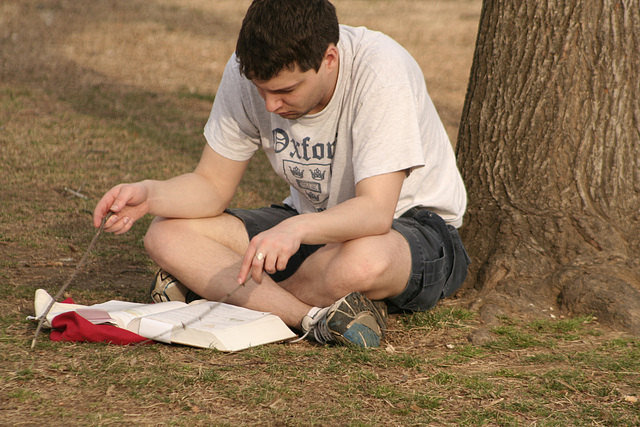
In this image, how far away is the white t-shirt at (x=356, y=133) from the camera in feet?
8.38

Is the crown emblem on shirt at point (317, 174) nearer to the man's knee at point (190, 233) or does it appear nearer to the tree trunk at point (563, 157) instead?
the man's knee at point (190, 233)

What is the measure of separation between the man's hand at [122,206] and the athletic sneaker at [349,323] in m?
0.80

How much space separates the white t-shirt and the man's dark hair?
285 mm

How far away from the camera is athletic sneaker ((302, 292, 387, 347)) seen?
2.45 m

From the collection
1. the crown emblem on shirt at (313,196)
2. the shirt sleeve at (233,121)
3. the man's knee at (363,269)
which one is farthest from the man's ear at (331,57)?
the man's knee at (363,269)

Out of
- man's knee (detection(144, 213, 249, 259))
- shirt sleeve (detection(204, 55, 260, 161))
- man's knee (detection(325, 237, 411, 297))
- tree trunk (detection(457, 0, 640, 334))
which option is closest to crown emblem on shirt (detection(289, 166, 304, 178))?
shirt sleeve (detection(204, 55, 260, 161))

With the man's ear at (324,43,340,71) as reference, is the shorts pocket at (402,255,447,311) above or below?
below

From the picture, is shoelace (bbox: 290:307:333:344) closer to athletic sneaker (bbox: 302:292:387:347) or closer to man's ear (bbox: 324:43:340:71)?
athletic sneaker (bbox: 302:292:387:347)

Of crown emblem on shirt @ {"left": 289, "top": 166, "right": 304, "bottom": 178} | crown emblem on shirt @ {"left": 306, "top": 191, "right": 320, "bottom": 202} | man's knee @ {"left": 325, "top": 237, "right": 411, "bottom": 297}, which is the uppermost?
crown emblem on shirt @ {"left": 289, "top": 166, "right": 304, "bottom": 178}

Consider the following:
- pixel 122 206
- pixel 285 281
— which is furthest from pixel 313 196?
pixel 122 206

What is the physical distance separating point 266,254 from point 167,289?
894 mm

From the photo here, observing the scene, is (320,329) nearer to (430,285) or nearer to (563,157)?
(430,285)

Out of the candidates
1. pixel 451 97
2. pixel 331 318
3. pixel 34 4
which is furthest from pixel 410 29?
pixel 331 318

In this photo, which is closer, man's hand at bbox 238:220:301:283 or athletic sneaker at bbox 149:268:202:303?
man's hand at bbox 238:220:301:283
